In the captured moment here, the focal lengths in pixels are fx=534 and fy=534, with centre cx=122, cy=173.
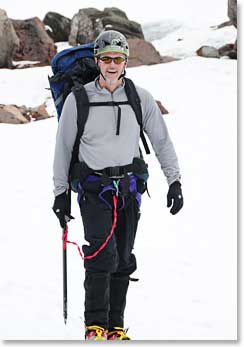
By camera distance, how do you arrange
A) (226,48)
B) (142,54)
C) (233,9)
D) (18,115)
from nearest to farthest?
(18,115) → (233,9) → (142,54) → (226,48)

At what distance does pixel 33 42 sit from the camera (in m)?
31.0

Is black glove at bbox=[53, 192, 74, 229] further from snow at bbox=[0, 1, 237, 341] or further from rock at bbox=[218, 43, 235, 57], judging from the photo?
rock at bbox=[218, 43, 235, 57]

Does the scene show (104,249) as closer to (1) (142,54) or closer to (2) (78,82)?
(2) (78,82)

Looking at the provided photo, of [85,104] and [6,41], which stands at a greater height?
[6,41]

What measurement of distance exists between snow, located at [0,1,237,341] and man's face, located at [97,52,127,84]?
84.3 inches

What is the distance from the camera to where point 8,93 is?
886 inches

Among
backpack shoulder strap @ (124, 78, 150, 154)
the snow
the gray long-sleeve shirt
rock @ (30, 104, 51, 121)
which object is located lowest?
the snow

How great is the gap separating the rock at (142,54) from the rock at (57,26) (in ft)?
42.2

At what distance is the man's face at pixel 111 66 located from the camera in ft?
12.6

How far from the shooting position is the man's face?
3.84 metres

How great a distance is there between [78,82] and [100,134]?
1.57 ft

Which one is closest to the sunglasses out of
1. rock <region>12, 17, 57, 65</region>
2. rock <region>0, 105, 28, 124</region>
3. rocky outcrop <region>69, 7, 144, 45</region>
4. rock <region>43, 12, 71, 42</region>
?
rock <region>0, 105, 28, 124</region>

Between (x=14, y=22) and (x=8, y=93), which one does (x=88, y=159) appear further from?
(x=14, y=22)

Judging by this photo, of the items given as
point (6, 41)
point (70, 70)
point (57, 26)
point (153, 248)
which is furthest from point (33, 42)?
point (70, 70)
